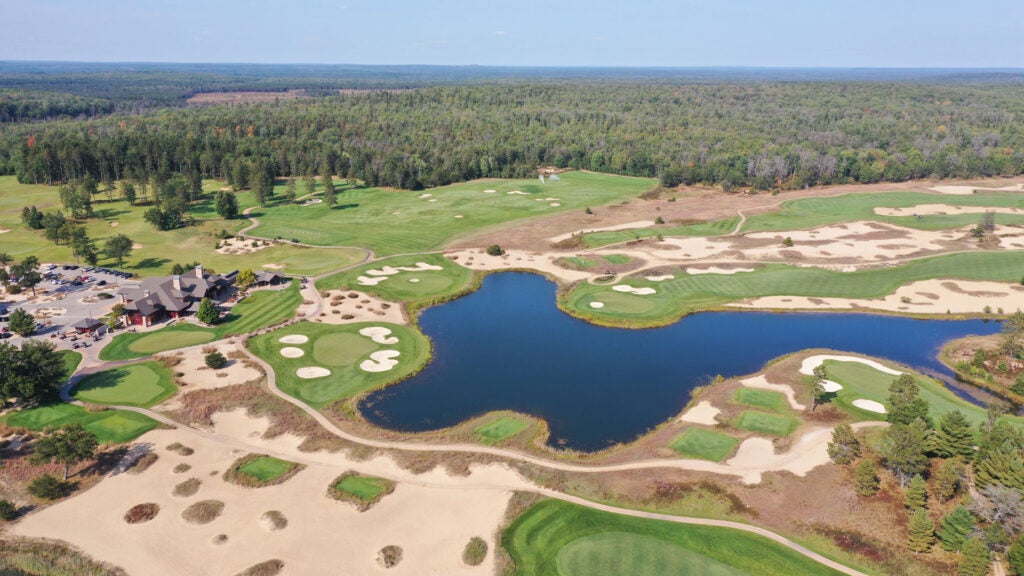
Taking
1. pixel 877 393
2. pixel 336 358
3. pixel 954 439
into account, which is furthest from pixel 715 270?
pixel 336 358

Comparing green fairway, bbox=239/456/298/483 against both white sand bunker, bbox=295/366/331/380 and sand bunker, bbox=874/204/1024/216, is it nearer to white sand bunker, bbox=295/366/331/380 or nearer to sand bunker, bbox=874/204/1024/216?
white sand bunker, bbox=295/366/331/380

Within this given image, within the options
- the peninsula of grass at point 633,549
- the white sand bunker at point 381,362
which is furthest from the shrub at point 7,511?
the peninsula of grass at point 633,549

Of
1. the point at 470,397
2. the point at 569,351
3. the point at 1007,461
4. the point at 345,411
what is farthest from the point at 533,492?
the point at 1007,461

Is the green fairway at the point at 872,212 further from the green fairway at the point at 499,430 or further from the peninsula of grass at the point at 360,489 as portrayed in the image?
the peninsula of grass at the point at 360,489

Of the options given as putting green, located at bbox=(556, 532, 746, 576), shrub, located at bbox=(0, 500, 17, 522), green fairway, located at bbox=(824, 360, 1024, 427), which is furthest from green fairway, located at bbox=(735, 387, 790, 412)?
shrub, located at bbox=(0, 500, 17, 522)

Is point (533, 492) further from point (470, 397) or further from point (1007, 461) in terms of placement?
point (1007, 461)

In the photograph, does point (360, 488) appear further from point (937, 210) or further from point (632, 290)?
point (937, 210)
